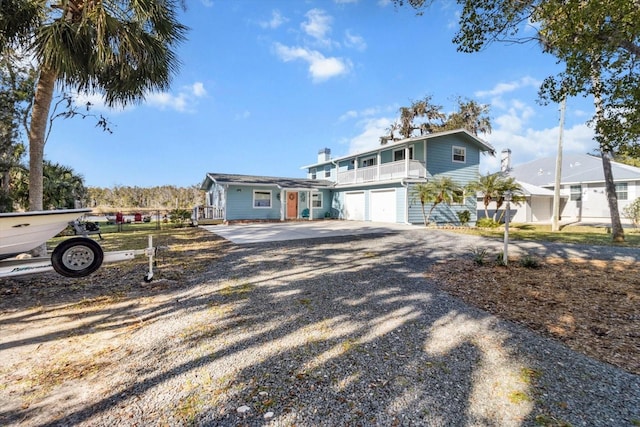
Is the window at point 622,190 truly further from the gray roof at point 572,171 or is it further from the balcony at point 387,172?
the balcony at point 387,172

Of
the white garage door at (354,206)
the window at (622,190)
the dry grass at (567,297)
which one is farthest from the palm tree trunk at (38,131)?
the window at (622,190)

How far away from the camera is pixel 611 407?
7.20ft

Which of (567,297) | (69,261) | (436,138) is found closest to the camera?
(69,261)

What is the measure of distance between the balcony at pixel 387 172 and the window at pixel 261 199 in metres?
5.62

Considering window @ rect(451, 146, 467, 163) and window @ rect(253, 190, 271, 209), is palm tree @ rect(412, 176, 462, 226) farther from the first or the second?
window @ rect(253, 190, 271, 209)

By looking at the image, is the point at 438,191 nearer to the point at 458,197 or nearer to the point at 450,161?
the point at 458,197

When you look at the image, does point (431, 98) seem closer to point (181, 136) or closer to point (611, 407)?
point (181, 136)

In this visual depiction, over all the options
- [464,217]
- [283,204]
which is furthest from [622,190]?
[283,204]

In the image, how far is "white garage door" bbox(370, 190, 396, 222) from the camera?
17.4 meters

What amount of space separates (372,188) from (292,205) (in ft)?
18.9

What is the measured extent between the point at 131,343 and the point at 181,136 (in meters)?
31.2

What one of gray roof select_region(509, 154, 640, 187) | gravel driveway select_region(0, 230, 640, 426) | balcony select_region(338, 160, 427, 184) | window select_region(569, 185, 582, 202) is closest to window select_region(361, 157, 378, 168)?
balcony select_region(338, 160, 427, 184)

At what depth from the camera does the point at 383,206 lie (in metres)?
18.2

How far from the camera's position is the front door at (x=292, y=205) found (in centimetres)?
2058
